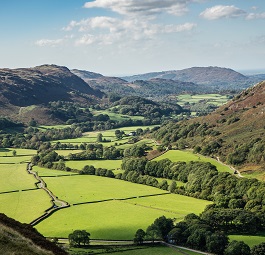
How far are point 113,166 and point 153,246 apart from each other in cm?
9210

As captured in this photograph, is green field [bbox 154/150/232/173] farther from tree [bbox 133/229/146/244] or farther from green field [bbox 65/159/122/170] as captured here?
tree [bbox 133/229/146/244]

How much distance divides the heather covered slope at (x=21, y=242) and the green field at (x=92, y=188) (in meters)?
72.4

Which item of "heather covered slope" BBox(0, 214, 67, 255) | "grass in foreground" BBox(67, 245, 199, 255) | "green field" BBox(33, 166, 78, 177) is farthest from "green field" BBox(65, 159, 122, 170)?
"heather covered slope" BBox(0, 214, 67, 255)

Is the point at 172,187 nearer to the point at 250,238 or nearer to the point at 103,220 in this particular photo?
the point at 103,220

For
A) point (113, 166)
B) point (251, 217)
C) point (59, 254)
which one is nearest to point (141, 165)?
point (113, 166)

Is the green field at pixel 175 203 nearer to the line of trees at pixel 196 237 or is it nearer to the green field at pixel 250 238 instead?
the line of trees at pixel 196 237

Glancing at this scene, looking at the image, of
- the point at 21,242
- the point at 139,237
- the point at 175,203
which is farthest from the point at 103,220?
the point at 21,242

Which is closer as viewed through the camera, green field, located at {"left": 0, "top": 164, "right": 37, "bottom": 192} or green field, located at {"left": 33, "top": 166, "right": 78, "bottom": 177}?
green field, located at {"left": 0, "top": 164, "right": 37, "bottom": 192}

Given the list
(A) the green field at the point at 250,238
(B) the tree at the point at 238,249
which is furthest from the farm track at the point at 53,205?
(B) the tree at the point at 238,249

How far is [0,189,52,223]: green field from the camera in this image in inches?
4254

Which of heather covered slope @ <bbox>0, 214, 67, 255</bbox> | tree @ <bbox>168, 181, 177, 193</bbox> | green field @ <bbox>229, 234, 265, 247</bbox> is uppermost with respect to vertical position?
heather covered slope @ <bbox>0, 214, 67, 255</bbox>

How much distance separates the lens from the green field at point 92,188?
128125 mm

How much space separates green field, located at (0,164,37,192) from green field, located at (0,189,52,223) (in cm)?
756

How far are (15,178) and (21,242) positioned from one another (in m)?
111
